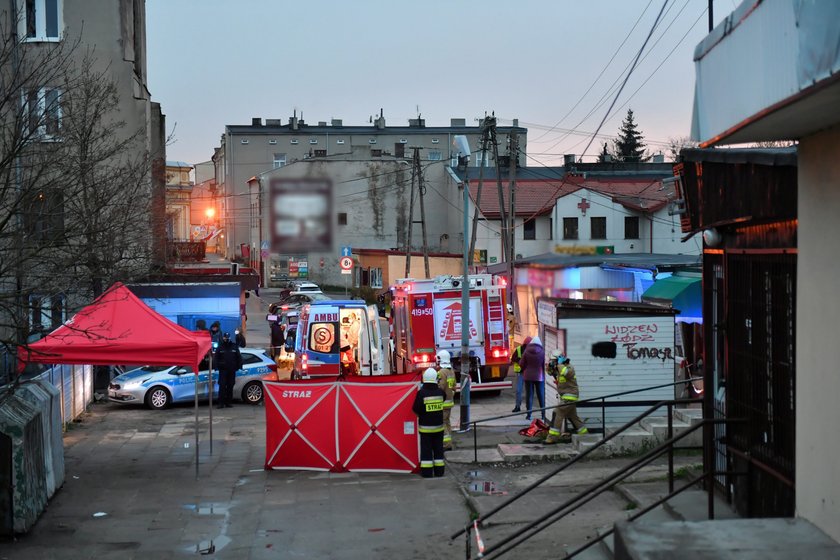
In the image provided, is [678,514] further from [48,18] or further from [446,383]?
[48,18]

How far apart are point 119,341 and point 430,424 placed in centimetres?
504

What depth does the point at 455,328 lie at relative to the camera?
25266 mm

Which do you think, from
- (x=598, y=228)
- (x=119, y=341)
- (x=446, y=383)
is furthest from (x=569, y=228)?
(x=446, y=383)

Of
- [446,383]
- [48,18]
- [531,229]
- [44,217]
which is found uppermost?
[48,18]

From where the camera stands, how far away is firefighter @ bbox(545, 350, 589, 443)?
16.5m

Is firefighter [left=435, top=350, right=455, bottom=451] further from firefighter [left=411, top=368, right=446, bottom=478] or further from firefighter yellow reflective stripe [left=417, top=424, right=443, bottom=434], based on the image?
firefighter yellow reflective stripe [left=417, top=424, right=443, bottom=434]

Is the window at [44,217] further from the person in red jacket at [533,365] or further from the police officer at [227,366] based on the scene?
the person in red jacket at [533,365]

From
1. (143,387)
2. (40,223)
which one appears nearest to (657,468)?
(40,223)

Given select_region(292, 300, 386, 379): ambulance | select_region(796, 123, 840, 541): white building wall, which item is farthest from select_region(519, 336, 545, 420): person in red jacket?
select_region(796, 123, 840, 541): white building wall

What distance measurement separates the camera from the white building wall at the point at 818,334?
7.09m

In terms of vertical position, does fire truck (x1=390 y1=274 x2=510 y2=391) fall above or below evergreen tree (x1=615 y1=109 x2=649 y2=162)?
below

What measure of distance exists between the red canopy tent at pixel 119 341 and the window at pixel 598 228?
9999 mm

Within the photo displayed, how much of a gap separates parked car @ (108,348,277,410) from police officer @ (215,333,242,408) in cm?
58

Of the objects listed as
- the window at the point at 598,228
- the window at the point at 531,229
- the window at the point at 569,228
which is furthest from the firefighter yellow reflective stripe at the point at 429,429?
the window at the point at 569,228
